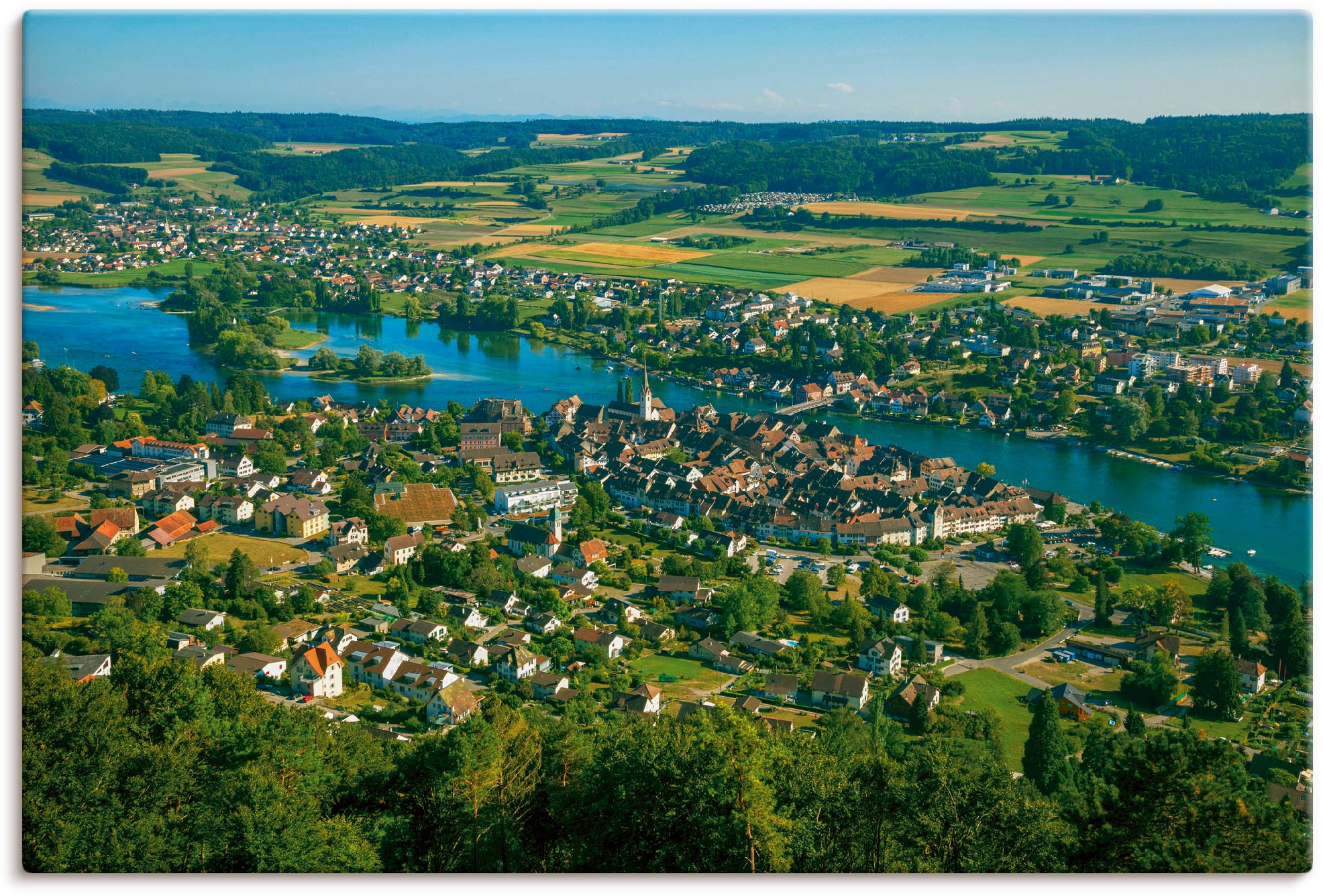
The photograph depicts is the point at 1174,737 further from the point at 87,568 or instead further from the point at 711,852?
the point at 87,568

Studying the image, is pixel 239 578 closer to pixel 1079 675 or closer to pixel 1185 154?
pixel 1079 675

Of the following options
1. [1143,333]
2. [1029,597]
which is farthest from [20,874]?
[1143,333]

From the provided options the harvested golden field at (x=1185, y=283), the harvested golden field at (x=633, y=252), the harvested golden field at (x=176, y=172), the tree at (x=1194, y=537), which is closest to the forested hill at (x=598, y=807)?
the tree at (x=1194, y=537)

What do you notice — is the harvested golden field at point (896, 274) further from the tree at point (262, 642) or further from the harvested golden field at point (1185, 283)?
the tree at point (262, 642)

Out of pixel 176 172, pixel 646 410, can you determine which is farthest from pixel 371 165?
pixel 646 410

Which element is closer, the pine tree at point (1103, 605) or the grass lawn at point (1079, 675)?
the grass lawn at point (1079, 675)
